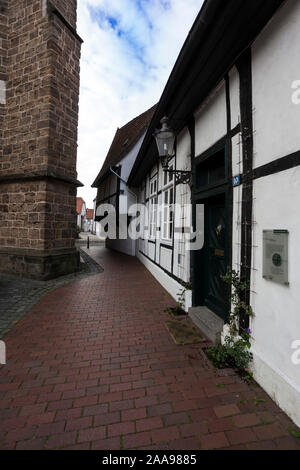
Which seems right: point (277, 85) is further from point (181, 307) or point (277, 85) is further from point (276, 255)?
point (181, 307)

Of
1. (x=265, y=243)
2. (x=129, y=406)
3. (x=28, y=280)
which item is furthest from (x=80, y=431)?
(x=28, y=280)

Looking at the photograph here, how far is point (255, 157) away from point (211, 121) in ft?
4.23

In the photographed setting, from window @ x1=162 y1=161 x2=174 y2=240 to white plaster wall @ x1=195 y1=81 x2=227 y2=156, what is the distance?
1.58 metres

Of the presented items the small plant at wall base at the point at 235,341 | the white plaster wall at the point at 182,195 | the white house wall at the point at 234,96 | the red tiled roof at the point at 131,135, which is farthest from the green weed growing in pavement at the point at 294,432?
the red tiled roof at the point at 131,135

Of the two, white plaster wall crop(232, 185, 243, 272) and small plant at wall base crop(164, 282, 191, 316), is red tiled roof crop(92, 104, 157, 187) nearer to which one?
small plant at wall base crop(164, 282, 191, 316)

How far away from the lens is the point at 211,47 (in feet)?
8.00

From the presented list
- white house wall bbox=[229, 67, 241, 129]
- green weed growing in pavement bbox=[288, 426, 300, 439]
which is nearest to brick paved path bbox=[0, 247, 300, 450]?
green weed growing in pavement bbox=[288, 426, 300, 439]

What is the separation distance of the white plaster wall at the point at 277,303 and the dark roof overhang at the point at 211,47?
1.47 m

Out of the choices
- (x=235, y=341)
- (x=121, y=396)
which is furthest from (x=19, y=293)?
(x=235, y=341)

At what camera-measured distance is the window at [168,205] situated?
17.1 ft

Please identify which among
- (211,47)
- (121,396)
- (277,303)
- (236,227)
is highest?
(211,47)

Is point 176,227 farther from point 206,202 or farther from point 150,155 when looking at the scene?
point 150,155

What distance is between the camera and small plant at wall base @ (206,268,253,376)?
228cm
